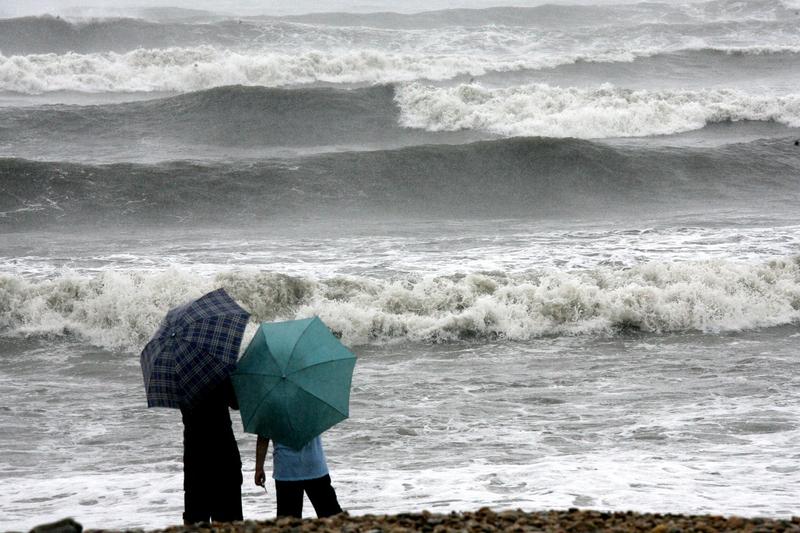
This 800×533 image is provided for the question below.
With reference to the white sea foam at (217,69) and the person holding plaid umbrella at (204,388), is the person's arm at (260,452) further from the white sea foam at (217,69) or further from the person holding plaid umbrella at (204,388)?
the white sea foam at (217,69)

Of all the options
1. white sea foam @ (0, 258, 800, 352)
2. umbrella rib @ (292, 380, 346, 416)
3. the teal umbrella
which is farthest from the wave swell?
umbrella rib @ (292, 380, 346, 416)

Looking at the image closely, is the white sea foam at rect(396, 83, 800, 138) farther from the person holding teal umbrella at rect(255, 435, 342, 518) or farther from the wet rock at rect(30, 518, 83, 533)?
the wet rock at rect(30, 518, 83, 533)

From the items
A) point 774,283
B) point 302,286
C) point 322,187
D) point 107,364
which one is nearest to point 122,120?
point 322,187

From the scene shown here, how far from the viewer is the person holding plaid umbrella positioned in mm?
4992

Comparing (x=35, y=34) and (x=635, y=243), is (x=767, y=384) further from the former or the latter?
(x=35, y=34)

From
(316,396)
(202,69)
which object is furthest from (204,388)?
(202,69)

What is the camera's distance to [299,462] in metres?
5.08

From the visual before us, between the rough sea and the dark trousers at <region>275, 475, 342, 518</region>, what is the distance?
1406mm

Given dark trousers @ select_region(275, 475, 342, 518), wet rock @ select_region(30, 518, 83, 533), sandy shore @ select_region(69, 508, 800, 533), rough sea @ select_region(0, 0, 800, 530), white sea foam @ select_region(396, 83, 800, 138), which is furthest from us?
white sea foam @ select_region(396, 83, 800, 138)

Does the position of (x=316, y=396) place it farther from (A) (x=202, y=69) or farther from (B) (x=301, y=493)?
(A) (x=202, y=69)

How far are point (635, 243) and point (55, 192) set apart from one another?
10.9 meters

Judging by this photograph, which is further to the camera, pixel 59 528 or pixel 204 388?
pixel 204 388

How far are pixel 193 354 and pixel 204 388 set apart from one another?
0.18 metres

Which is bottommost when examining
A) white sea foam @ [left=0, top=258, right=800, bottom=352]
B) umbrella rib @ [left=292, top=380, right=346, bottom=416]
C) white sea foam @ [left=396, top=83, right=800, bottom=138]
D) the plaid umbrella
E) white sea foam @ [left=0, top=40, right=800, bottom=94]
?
white sea foam @ [left=0, top=258, right=800, bottom=352]
